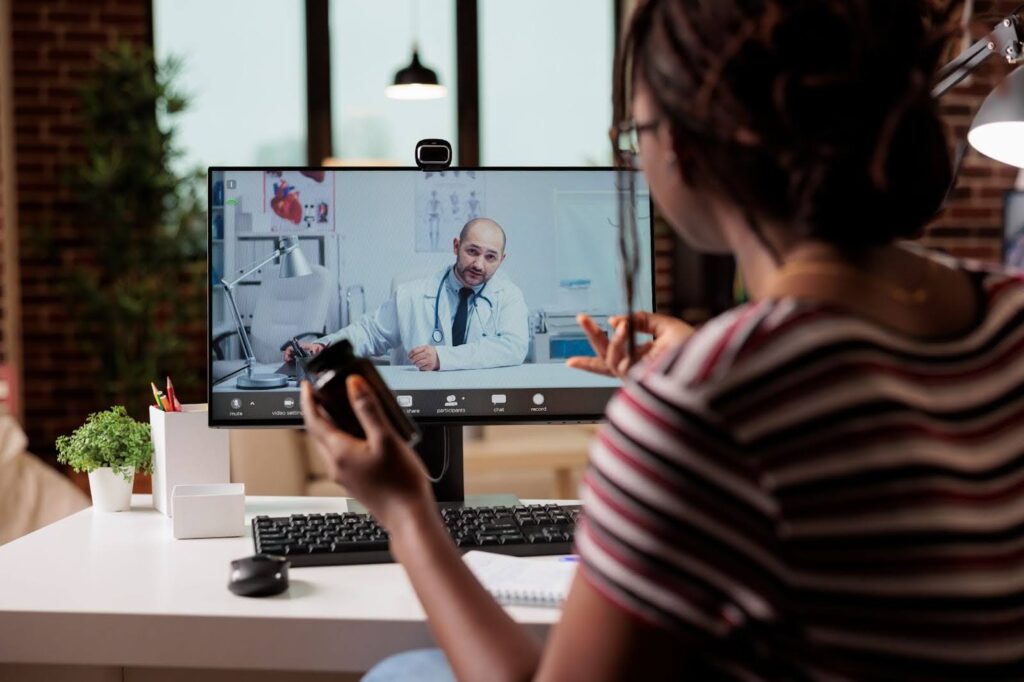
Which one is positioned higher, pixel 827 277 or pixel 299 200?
pixel 299 200

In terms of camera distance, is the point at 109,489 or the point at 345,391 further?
the point at 109,489

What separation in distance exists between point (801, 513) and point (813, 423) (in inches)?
1.9

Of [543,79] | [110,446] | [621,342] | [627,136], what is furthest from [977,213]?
[627,136]

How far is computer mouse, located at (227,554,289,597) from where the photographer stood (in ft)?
3.43

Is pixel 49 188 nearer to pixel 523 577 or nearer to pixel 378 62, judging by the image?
pixel 378 62

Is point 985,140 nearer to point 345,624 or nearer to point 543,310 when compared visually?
point 543,310

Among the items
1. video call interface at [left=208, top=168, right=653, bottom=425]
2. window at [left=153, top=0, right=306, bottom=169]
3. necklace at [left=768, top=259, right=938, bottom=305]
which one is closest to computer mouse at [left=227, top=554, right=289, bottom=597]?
video call interface at [left=208, top=168, right=653, bottom=425]

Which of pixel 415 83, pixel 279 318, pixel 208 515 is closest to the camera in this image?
pixel 208 515

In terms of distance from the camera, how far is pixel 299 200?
4.76 feet

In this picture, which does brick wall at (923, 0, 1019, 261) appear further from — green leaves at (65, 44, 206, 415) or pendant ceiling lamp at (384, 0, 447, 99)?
green leaves at (65, 44, 206, 415)

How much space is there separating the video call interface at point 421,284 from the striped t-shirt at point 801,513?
2.84 ft

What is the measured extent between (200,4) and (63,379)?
180 cm

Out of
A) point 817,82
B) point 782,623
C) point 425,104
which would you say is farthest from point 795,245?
point 425,104

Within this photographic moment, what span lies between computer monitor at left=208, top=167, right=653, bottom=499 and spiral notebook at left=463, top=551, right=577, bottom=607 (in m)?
0.34
